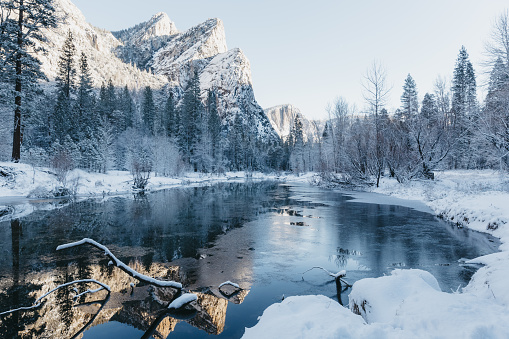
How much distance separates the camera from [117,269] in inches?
252

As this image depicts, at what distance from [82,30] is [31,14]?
152082 millimetres

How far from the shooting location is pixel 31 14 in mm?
21391

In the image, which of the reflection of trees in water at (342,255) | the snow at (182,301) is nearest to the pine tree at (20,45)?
the snow at (182,301)

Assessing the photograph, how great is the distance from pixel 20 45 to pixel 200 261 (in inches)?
1069

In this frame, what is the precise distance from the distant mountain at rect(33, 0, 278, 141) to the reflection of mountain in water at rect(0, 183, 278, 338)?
10379 cm

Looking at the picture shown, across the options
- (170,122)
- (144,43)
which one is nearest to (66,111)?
(170,122)

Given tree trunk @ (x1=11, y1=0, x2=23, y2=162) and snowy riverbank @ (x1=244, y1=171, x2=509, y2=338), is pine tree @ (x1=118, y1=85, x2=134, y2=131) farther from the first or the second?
snowy riverbank @ (x1=244, y1=171, x2=509, y2=338)

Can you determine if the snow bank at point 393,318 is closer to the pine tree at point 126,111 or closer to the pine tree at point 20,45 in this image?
the pine tree at point 20,45

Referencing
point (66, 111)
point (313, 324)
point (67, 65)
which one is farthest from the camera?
point (67, 65)

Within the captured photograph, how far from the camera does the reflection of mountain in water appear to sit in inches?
160

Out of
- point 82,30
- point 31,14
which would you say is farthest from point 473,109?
point 82,30

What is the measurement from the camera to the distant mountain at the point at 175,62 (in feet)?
370

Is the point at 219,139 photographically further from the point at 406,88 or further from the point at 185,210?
the point at 185,210

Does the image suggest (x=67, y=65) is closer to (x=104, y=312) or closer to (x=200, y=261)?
(x=200, y=261)
